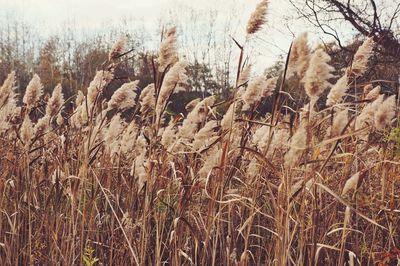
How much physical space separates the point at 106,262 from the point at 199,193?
0.57m

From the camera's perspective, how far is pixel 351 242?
8.70 ft

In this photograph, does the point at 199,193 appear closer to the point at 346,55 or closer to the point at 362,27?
the point at 362,27

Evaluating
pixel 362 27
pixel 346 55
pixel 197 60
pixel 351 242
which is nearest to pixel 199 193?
pixel 351 242

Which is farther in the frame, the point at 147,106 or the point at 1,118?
the point at 1,118

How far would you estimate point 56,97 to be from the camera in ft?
8.95

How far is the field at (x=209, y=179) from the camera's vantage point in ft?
6.36

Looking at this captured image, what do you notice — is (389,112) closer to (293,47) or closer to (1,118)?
(293,47)

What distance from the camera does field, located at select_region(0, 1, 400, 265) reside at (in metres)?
1.94

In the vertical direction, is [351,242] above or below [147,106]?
below

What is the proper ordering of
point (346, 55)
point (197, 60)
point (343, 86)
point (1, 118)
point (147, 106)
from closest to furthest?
point (343, 86), point (147, 106), point (1, 118), point (346, 55), point (197, 60)

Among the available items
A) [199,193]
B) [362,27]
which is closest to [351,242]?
[199,193]

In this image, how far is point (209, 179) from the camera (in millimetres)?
2461

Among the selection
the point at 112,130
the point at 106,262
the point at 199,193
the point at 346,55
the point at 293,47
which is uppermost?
the point at 346,55

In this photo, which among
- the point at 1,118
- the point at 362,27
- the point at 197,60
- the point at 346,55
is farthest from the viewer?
the point at 197,60
